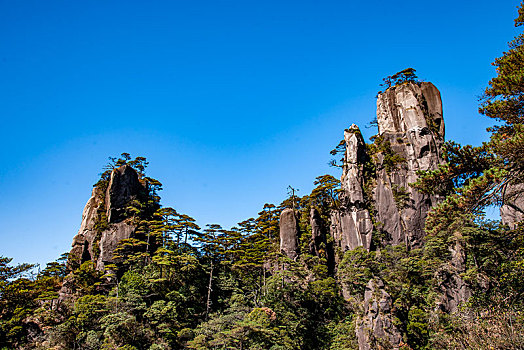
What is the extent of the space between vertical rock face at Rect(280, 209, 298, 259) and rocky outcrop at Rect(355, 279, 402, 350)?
9.95 meters

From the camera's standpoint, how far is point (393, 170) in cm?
3538

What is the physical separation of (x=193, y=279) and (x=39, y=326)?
12.1 meters

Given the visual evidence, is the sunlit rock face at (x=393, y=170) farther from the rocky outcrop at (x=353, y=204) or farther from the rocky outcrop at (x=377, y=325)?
the rocky outcrop at (x=377, y=325)

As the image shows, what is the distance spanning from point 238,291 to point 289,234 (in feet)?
23.5

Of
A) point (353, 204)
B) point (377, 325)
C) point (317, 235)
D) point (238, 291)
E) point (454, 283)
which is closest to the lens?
point (377, 325)

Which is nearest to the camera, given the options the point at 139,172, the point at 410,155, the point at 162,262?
the point at 162,262

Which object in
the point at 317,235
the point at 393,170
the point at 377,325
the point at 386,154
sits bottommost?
the point at 377,325

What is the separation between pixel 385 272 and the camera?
27.2 m

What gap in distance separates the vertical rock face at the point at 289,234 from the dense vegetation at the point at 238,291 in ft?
2.73

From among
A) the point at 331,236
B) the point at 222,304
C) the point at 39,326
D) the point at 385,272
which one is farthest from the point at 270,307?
the point at 39,326

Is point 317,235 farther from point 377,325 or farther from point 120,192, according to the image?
point 120,192

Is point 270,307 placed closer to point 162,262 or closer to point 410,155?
point 162,262

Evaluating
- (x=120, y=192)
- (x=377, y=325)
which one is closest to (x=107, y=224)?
(x=120, y=192)

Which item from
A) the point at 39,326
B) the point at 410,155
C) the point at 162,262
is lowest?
the point at 39,326
